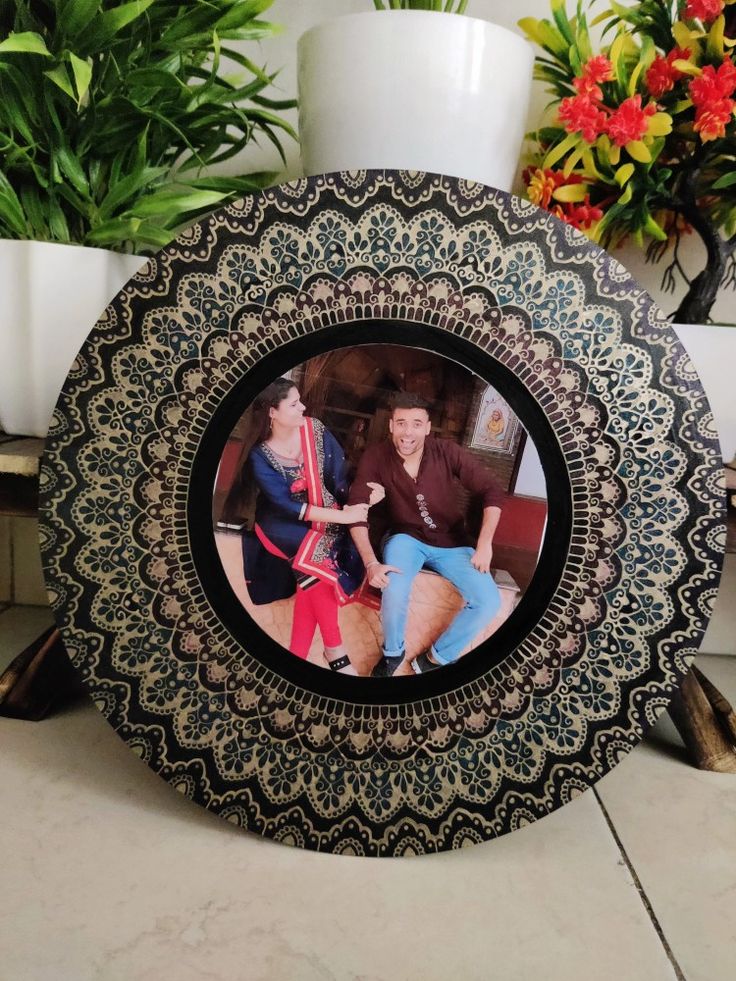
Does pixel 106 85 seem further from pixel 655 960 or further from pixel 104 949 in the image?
pixel 655 960

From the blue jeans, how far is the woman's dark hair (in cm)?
14

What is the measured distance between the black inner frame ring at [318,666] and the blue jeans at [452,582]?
0.02 m

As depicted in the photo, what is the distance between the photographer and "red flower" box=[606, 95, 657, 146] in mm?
698

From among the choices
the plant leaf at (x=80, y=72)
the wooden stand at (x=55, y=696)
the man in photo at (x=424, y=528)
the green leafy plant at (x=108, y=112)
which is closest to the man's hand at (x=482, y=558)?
the man in photo at (x=424, y=528)

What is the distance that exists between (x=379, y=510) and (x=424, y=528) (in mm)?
43

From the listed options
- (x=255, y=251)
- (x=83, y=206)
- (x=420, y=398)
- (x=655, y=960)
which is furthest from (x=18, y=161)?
(x=655, y=960)

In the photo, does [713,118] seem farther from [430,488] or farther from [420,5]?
[430,488]

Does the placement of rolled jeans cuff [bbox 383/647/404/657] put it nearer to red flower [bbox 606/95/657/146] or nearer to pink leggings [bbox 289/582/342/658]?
pink leggings [bbox 289/582/342/658]

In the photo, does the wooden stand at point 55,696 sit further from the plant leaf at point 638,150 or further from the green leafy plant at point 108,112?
the plant leaf at point 638,150

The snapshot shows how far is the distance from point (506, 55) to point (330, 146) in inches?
7.7

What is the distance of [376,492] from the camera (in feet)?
2.04

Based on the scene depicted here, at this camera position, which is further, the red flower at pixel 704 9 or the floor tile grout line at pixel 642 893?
the red flower at pixel 704 9

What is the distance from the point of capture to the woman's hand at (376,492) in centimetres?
62

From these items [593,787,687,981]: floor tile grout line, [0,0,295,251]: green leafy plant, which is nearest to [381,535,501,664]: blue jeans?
[593,787,687,981]: floor tile grout line
